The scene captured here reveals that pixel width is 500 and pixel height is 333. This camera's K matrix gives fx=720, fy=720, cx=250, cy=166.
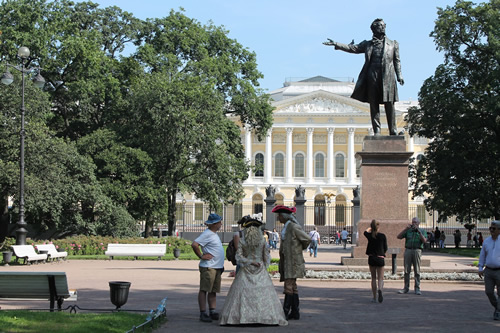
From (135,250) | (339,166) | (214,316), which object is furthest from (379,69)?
(339,166)

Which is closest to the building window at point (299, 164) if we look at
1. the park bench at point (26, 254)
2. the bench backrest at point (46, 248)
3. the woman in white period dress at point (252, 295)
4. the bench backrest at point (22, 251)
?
the bench backrest at point (46, 248)

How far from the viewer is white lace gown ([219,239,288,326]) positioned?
8.91 metres

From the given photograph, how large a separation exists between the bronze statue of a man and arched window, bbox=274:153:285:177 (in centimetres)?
6782

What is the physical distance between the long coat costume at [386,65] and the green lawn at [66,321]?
8.62m

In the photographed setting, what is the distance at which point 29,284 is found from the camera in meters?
9.59

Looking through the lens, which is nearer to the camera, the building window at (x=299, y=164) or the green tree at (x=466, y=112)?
the green tree at (x=466, y=112)

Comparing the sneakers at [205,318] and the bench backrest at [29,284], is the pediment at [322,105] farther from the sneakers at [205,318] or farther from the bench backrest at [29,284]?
the sneakers at [205,318]

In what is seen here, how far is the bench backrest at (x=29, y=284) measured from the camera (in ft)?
31.1

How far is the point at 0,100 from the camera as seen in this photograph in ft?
102

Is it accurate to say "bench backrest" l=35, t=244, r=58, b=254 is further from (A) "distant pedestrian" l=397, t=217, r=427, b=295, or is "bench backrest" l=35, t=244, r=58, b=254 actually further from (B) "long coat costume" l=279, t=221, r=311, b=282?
(B) "long coat costume" l=279, t=221, r=311, b=282

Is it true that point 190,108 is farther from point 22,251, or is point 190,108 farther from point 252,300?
point 252,300

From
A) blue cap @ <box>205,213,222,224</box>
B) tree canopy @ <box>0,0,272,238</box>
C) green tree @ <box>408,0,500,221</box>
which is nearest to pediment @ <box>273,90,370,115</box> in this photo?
tree canopy @ <box>0,0,272,238</box>

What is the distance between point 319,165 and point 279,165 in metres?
4.67

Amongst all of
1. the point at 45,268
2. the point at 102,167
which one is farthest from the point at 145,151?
the point at 45,268
